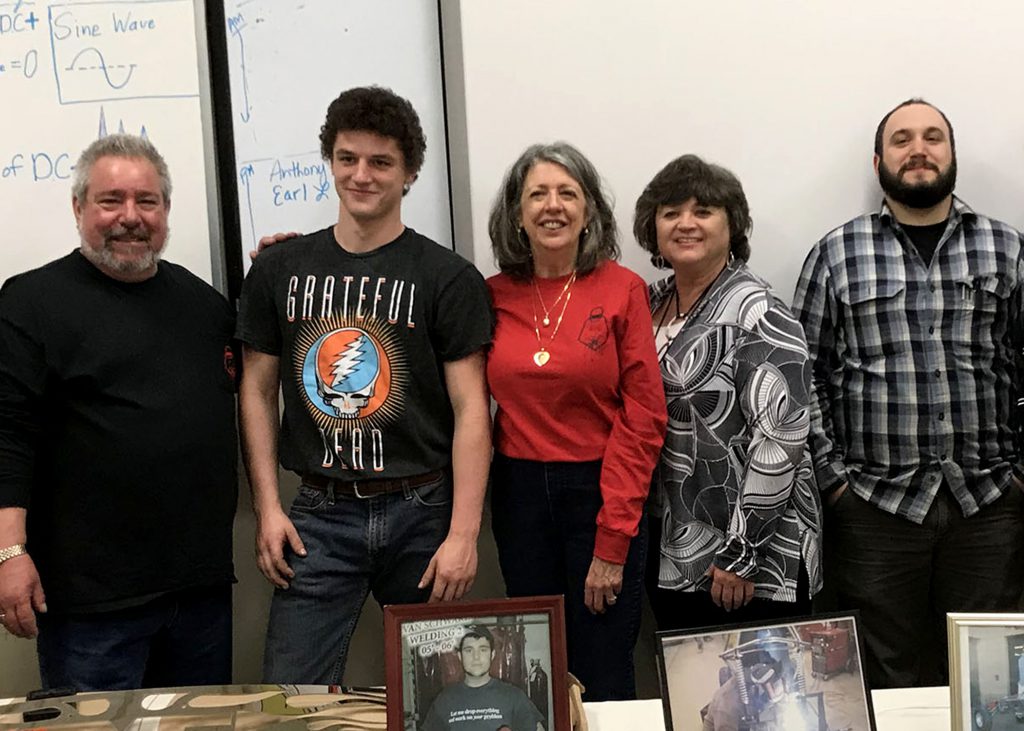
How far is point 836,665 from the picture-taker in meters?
1.17

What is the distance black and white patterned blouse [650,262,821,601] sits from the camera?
189cm

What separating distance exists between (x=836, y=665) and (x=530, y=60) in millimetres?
1662

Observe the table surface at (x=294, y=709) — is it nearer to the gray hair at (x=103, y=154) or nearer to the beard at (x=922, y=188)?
the gray hair at (x=103, y=154)

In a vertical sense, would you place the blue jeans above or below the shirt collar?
below

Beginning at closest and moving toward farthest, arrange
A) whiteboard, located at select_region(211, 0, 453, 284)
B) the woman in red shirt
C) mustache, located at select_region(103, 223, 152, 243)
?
mustache, located at select_region(103, 223, 152, 243) → the woman in red shirt → whiteboard, located at select_region(211, 0, 453, 284)

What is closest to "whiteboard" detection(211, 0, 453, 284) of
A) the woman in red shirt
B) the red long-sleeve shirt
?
the woman in red shirt

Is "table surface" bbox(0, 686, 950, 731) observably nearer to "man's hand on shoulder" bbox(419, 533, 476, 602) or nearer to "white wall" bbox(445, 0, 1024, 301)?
"man's hand on shoulder" bbox(419, 533, 476, 602)

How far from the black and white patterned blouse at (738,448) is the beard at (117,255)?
1.10 meters

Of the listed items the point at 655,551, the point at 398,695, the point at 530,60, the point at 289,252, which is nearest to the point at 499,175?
the point at 530,60

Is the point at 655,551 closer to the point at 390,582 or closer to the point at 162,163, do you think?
the point at 390,582

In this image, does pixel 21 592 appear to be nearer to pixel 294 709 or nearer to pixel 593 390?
pixel 294 709

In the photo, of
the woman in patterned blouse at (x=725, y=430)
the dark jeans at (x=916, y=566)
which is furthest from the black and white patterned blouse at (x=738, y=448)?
the dark jeans at (x=916, y=566)

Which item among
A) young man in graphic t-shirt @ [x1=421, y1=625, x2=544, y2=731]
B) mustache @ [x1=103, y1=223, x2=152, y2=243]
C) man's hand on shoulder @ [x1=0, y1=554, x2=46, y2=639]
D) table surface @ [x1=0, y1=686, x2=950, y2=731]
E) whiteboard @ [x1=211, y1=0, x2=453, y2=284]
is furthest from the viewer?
whiteboard @ [x1=211, y1=0, x2=453, y2=284]

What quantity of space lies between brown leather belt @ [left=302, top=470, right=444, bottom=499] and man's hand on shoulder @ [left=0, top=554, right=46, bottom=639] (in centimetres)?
54
